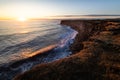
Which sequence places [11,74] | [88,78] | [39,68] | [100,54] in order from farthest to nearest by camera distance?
[11,74], [100,54], [39,68], [88,78]

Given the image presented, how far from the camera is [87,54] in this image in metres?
11.0

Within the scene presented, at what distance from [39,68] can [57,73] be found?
1217 millimetres

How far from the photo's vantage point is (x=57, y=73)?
27.4 feet

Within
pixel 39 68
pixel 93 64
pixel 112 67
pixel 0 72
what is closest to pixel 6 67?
pixel 0 72

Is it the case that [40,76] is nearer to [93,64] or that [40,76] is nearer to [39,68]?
[39,68]

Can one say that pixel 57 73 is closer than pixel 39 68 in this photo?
Yes

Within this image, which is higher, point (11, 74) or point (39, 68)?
point (39, 68)

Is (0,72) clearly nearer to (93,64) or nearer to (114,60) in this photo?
(93,64)

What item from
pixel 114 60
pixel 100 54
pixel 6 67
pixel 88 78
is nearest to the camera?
pixel 88 78

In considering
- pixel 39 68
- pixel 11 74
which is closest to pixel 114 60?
pixel 39 68

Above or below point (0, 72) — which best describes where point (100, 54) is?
above

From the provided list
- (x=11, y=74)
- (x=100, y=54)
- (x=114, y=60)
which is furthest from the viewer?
(x=11, y=74)

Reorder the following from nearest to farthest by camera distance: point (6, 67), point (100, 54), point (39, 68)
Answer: point (39, 68) → point (100, 54) → point (6, 67)

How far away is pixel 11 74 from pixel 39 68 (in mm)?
4019
